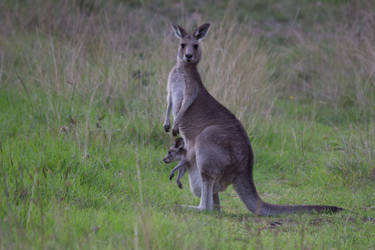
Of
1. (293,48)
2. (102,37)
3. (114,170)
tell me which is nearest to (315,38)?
(293,48)

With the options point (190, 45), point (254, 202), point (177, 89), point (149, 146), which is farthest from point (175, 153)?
point (190, 45)

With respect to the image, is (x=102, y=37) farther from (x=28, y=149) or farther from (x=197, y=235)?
(x=197, y=235)

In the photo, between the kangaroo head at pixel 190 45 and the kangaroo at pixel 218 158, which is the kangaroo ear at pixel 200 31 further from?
the kangaroo at pixel 218 158

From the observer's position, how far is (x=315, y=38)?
1180cm

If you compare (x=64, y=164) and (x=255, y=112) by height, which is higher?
(x=255, y=112)

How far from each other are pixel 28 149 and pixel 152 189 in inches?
49.5

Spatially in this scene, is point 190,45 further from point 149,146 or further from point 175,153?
point 149,146

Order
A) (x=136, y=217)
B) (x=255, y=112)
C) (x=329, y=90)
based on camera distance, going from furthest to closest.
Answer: (x=329, y=90) < (x=255, y=112) < (x=136, y=217)

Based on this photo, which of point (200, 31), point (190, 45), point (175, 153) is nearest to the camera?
point (175, 153)

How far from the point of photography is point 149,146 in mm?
5871

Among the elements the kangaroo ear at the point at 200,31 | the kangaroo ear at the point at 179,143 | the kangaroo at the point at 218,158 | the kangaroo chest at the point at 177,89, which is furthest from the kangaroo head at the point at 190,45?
the kangaroo ear at the point at 179,143

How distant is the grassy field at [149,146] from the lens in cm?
327

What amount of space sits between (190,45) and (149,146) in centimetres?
138

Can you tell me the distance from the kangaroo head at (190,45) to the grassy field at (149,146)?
1.14 metres
